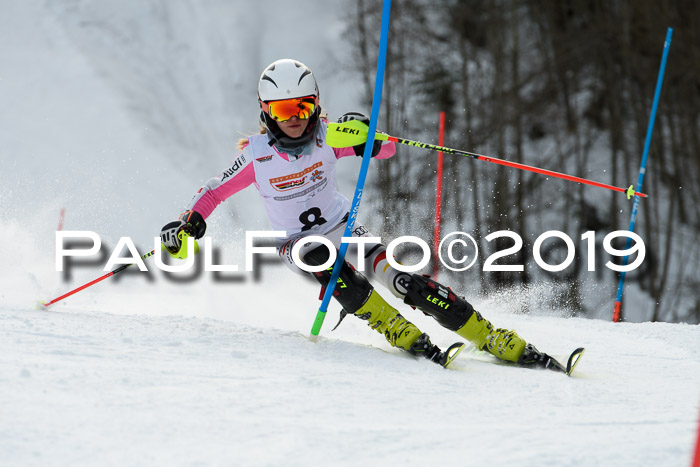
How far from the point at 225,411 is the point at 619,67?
1363 cm

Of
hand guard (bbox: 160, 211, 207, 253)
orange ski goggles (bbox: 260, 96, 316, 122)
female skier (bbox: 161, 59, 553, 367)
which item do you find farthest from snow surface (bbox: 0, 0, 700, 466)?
orange ski goggles (bbox: 260, 96, 316, 122)

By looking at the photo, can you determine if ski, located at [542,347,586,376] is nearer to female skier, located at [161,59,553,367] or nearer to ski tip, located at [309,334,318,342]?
female skier, located at [161,59,553,367]

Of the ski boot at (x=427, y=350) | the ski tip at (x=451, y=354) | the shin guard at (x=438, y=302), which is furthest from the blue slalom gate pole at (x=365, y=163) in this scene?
the ski tip at (x=451, y=354)

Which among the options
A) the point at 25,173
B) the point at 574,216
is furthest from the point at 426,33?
the point at 25,173

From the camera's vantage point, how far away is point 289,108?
3.40 metres

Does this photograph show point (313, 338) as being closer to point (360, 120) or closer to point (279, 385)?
point (279, 385)

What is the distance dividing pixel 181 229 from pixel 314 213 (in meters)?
0.66

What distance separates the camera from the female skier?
10.8 ft

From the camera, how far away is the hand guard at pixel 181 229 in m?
3.34

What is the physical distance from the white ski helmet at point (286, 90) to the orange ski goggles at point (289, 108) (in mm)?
16

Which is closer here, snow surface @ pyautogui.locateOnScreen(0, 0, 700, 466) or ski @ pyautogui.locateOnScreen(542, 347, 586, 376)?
snow surface @ pyautogui.locateOnScreen(0, 0, 700, 466)

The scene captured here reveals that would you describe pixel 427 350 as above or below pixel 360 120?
below

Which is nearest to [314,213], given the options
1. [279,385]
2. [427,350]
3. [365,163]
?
[365,163]

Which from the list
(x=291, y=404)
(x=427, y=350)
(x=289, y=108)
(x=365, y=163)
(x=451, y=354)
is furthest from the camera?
(x=289, y=108)
